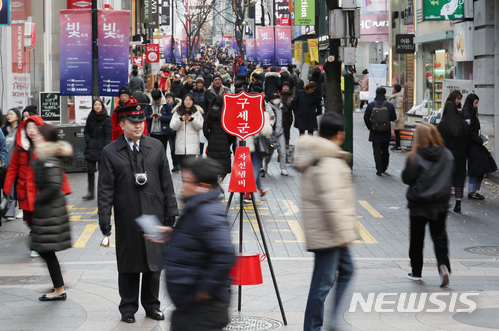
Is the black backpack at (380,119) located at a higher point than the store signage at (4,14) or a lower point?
lower

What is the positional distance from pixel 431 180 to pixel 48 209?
3918 mm

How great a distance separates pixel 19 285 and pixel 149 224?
4377 mm

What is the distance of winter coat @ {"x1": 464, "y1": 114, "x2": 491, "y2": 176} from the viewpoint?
1496cm

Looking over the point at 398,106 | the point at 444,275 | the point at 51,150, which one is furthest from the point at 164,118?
the point at 444,275

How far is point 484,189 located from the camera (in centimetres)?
1709

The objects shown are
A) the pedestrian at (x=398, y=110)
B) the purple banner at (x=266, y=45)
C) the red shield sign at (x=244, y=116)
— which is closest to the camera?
the red shield sign at (x=244, y=116)

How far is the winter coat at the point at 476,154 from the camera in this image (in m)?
15.0

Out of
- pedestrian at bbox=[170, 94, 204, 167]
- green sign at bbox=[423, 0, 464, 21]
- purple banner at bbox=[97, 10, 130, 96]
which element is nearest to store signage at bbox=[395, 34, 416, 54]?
green sign at bbox=[423, 0, 464, 21]

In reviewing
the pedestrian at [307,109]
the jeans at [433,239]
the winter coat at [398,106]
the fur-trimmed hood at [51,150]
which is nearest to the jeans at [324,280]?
the jeans at [433,239]

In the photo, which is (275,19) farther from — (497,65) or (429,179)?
(429,179)

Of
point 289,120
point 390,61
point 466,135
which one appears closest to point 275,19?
point 390,61

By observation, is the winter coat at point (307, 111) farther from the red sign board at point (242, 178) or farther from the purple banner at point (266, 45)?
the purple banner at point (266, 45)

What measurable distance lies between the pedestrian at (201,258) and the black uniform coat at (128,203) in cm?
251

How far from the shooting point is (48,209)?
8445mm
